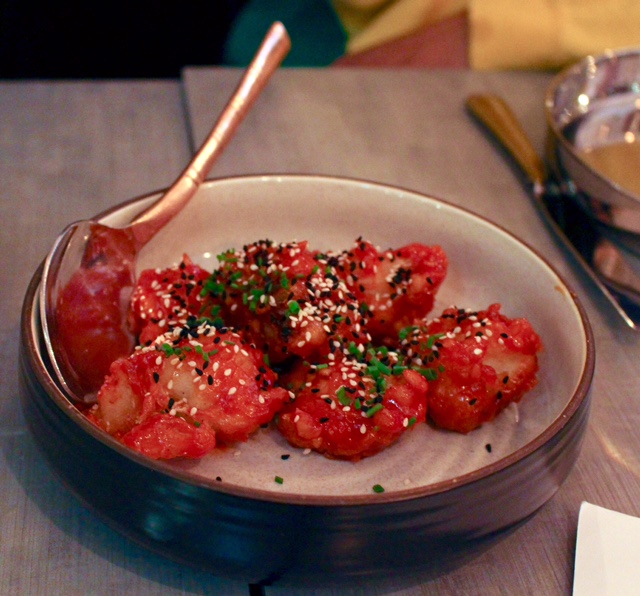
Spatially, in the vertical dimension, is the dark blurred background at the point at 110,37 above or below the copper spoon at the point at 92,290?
below

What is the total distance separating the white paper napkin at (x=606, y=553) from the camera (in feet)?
3.39

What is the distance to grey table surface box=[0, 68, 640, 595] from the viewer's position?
1.03 meters

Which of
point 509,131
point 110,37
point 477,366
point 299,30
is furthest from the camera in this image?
point 110,37

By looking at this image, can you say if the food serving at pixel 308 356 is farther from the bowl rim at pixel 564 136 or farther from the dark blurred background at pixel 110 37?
the dark blurred background at pixel 110 37

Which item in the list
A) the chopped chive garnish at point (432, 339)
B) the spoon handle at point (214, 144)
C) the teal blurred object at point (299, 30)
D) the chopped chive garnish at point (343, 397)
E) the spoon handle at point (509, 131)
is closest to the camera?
the chopped chive garnish at point (343, 397)

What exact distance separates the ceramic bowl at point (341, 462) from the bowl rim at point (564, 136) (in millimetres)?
492

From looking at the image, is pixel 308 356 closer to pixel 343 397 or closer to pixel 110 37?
pixel 343 397

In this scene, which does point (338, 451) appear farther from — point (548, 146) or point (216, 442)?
point (548, 146)

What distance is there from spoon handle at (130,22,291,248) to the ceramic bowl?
4cm

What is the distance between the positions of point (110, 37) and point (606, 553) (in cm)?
402

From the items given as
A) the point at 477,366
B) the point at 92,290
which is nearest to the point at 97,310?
the point at 92,290

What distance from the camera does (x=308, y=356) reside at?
1266 millimetres

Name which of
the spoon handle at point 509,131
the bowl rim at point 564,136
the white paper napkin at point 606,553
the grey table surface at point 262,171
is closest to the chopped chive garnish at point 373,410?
the grey table surface at point 262,171

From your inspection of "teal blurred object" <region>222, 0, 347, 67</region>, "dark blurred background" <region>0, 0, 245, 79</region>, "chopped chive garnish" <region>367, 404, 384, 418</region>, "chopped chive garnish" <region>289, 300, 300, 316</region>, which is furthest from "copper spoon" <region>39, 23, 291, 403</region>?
"dark blurred background" <region>0, 0, 245, 79</region>
